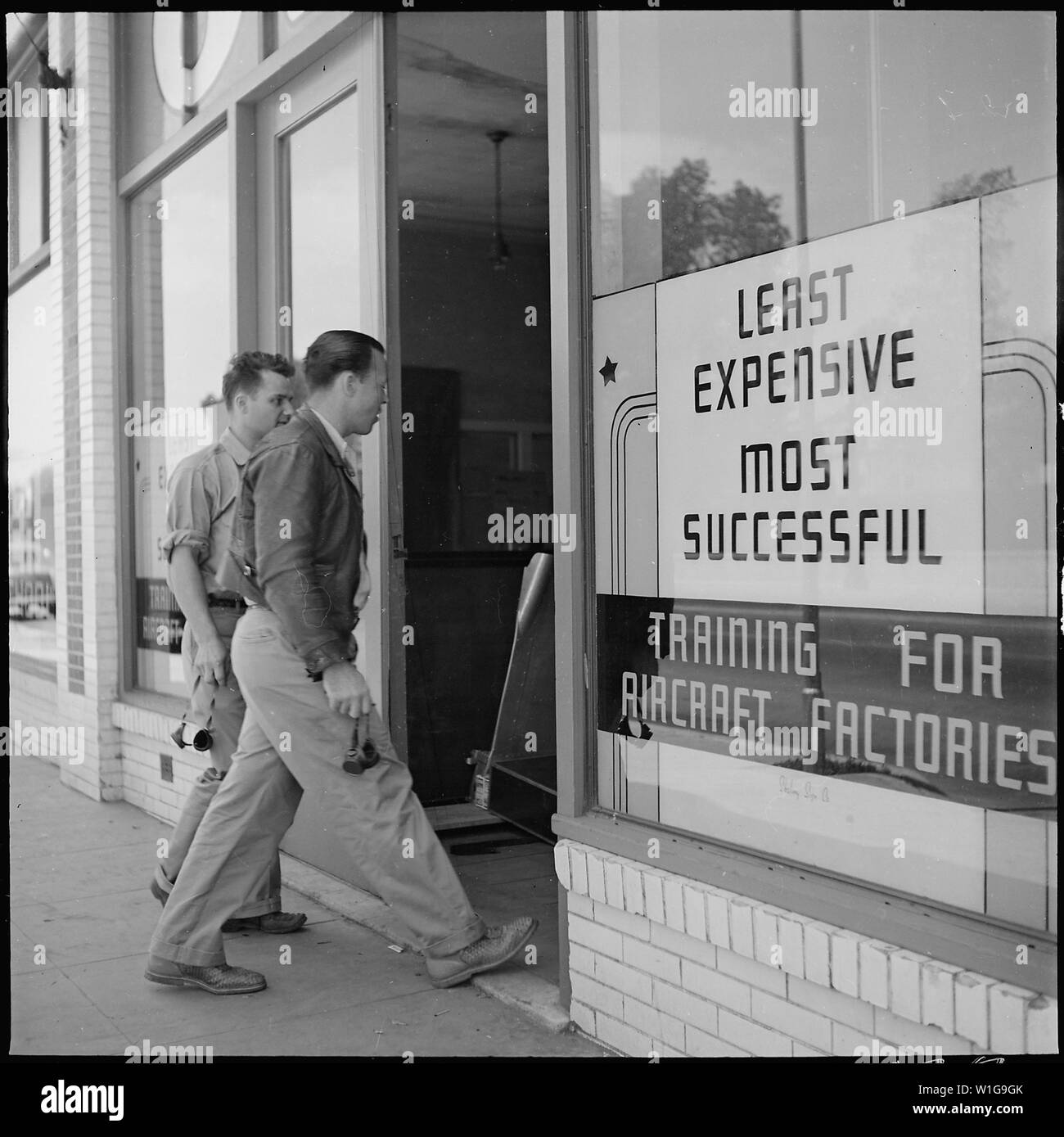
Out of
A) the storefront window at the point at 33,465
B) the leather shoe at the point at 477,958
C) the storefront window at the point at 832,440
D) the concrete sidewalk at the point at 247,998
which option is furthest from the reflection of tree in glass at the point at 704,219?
the storefront window at the point at 33,465

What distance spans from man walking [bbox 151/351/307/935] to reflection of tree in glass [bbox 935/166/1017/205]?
2.57 meters

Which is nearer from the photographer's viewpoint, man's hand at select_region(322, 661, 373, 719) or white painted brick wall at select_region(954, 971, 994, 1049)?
white painted brick wall at select_region(954, 971, 994, 1049)

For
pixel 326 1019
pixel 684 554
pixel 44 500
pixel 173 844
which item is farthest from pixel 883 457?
pixel 44 500

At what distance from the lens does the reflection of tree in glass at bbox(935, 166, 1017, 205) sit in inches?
91.4

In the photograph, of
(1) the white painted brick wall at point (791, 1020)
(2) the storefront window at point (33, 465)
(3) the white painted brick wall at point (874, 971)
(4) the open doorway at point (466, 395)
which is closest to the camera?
(3) the white painted brick wall at point (874, 971)

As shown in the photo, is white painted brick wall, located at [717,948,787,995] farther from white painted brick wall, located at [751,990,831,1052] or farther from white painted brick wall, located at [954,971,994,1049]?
white painted brick wall, located at [954,971,994,1049]

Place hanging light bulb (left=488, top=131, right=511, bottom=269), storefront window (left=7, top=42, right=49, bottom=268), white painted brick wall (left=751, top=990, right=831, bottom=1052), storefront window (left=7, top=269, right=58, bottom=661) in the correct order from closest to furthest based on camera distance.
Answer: white painted brick wall (left=751, top=990, right=831, bottom=1052) < hanging light bulb (left=488, top=131, right=511, bottom=269) < storefront window (left=7, top=269, right=58, bottom=661) < storefront window (left=7, top=42, right=49, bottom=268)

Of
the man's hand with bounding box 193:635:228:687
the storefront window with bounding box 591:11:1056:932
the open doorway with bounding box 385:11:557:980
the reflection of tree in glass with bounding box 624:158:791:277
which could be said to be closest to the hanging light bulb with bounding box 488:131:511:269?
the open doorway with bounding box 385:11:557:980

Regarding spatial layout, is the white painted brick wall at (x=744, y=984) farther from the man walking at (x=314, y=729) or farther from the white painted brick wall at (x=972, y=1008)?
the man walking at (x=314, y=729)

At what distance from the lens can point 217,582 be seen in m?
4.50

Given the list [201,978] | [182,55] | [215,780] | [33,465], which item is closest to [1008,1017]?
[201,978]

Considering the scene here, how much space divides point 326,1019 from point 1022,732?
211cm

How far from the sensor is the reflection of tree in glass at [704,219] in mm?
2846

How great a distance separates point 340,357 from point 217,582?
1152mm
